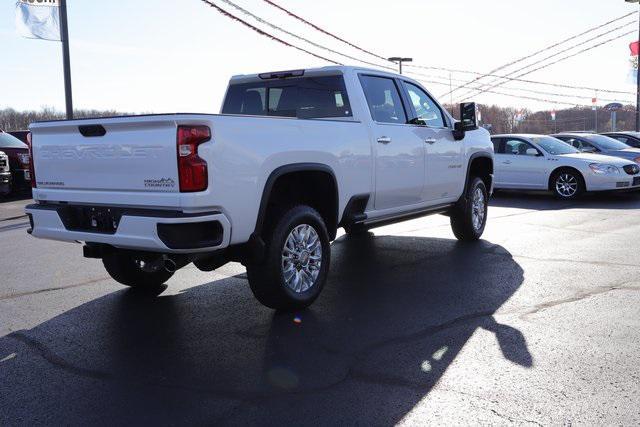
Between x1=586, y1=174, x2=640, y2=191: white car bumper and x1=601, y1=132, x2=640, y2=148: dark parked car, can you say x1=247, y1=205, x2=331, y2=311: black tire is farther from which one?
x1=601, y1=132, x2=640, y2=148: dark parked car

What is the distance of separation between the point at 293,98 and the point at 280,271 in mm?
2340

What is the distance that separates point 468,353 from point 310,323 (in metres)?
1.26

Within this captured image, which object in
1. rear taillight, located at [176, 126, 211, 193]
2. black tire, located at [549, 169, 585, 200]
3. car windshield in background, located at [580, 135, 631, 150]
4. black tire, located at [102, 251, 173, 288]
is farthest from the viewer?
car windshield in background, located at [580, 135, 631, 150]

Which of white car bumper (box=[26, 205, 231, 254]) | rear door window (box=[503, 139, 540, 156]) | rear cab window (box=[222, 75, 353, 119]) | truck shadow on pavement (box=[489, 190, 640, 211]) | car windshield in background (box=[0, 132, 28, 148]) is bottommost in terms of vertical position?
truck shadow on pavement (box=[489, 190, 640, 211])

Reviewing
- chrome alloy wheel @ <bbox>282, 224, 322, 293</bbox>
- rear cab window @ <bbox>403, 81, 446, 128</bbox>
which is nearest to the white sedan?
rear cab window @ <bbox>403, 81, 446, 128</bbox>

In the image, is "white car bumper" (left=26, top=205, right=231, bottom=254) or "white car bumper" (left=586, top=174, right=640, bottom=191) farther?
"white car bumper" (left=586, top=174, right=640, bottom=191)

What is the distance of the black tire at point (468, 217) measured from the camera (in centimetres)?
795

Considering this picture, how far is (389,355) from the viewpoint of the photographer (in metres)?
3.95

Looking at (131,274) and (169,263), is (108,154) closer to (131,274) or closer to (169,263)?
(169,263)

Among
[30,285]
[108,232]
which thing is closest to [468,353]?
[108,232]

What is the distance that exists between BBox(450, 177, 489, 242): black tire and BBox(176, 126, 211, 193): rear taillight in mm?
4602

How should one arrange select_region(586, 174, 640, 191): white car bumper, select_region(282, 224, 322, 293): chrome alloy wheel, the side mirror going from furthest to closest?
select_region(586, 174, 640, 191): white car bumper, the side mirror, select_region(282, 224, 322, 293): chrome alloy wheel

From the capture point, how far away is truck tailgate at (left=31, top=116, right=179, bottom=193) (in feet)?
13.5

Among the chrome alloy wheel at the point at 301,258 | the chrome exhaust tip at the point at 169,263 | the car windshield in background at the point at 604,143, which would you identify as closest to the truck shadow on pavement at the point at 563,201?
the car windshield in background at the point at 604,143
